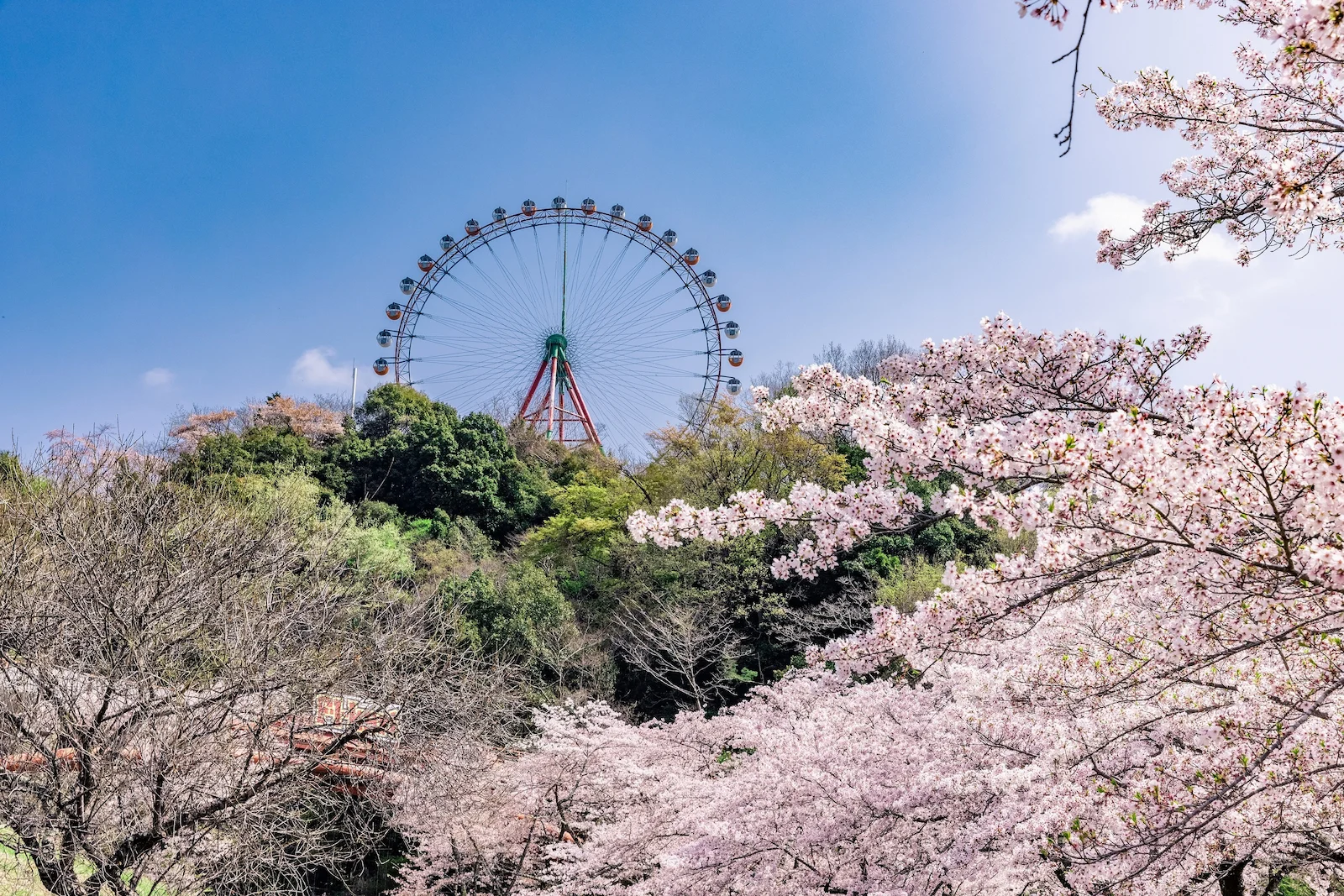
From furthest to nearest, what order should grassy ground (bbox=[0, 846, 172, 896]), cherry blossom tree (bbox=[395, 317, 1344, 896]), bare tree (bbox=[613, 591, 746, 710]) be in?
bare tree (bbox=[613, 591, 746, 710]) < grassy ground (bbox=[0, 846, 172, 896]) < cherry blossom tree (bbox=[395, 317, 1344, 896])

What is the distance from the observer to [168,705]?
575 cm

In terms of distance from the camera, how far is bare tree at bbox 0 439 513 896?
555 centimetres

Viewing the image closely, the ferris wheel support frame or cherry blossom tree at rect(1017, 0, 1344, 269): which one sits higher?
the ferris wheel support frame

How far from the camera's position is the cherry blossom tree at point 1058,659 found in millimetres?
2227

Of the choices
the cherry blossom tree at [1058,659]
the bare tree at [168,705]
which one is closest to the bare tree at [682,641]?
the bare tree at [168,705]

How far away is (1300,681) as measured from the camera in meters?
3.59

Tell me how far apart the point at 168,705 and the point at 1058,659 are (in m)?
5.98

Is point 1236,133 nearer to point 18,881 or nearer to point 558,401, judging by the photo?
point 18,881

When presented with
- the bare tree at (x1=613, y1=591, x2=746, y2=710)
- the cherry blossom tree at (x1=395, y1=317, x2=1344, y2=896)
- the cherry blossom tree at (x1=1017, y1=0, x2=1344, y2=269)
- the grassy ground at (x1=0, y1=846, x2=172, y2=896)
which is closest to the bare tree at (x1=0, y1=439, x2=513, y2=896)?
the grassy ground at (x1=0, y1=846, x2=172, y2=896)

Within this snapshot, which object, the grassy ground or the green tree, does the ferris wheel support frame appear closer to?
the green tree

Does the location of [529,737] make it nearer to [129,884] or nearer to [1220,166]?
[129,884]

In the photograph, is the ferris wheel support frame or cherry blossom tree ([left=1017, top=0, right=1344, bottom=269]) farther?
the ferris wheel support frame

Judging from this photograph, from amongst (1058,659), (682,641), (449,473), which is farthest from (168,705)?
(449,473)

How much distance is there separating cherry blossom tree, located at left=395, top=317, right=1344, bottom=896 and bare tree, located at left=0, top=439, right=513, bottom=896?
2240 mm
